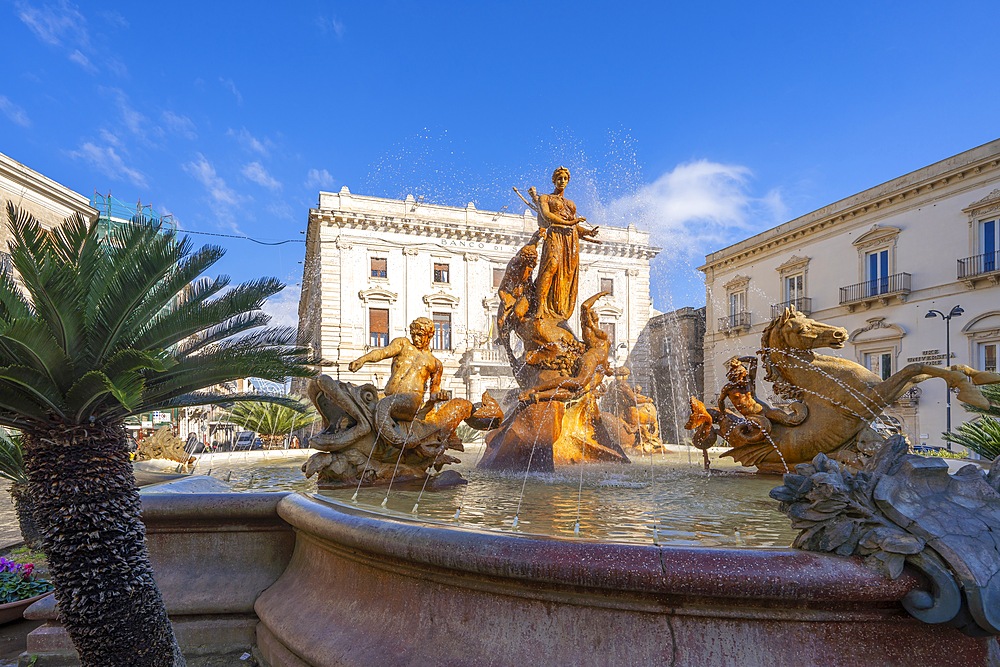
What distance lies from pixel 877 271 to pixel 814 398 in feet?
78.9

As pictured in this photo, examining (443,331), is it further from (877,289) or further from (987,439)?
(987,439)

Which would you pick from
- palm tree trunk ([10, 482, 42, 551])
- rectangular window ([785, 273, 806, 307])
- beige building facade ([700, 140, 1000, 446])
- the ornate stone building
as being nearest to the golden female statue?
palm tree trunk ([10, 482, 42, 551])

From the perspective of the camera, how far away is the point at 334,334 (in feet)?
102

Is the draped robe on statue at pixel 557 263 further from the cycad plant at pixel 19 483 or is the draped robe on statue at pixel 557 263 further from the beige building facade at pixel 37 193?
the beige building facade at pixel 37 193

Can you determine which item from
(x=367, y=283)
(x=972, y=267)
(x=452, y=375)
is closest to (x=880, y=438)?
(x=972, y=267)

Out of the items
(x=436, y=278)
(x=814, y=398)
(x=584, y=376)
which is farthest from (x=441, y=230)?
(x=814, y=398)

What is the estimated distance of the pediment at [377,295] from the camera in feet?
104

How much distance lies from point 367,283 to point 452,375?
6.72 metres

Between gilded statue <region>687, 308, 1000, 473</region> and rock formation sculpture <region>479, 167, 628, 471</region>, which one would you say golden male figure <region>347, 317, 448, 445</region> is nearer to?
rock formation sculpture <region>479, 167, 628, 471</region>

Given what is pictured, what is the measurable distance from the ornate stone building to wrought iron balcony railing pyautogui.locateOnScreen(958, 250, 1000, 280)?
14.7 m

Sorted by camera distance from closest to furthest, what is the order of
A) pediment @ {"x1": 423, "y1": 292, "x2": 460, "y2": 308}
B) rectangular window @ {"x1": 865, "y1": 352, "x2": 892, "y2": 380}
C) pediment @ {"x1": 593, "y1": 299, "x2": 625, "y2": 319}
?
rectangular window @ {"x1": 865, "y1": 352, "x2": 892, "y2": 380}, pediment @ {"x1": 423, "y1": 292, "x2": 460, "y2": 308}, pediment @ {"x1": 593, "y1": 299, "x2": 625, "y2": 319}

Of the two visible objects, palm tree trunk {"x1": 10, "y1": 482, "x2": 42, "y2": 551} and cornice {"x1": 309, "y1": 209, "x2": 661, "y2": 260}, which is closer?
palm tree trunk {"x1": 10, "y1": 482, "x2": 42, "y2": 551}

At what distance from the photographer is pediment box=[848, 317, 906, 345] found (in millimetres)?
23578

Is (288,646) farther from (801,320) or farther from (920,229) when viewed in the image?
(920,229)
